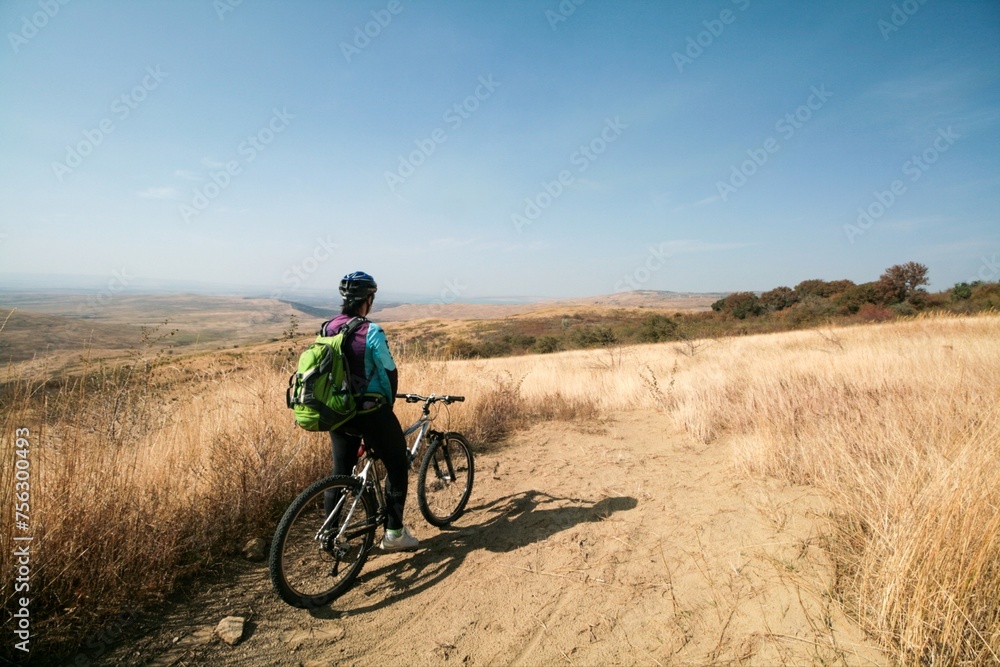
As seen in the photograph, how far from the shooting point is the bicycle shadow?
10.7 ft

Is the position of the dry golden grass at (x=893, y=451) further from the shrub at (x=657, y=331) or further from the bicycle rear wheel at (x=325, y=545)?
the shrub at (x=657, y=331)

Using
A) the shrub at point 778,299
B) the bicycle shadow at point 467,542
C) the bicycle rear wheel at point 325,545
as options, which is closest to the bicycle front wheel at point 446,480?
the bicycle shadow at point 467,542

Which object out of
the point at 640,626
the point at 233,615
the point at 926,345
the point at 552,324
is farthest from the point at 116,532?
the point at 552,324

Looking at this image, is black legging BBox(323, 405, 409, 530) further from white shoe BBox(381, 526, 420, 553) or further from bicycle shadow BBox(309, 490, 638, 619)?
bicycle shadow BBox(309, 490, 638, 619)

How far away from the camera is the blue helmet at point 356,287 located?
337 cm

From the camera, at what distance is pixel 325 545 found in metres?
3.16

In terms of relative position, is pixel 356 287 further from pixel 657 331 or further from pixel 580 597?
pixel 657 331

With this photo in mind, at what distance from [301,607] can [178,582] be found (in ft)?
3.39

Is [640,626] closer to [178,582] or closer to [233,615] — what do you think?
[233,615]

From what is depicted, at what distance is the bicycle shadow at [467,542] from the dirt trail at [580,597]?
0.02 metres

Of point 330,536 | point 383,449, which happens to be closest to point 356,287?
point 383,449

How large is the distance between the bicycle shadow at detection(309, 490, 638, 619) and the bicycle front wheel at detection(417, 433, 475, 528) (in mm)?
198

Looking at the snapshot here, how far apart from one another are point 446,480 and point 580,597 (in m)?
1.89

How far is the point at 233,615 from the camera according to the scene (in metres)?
2.87
